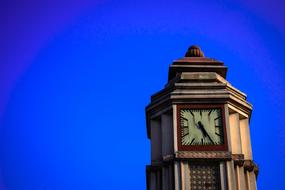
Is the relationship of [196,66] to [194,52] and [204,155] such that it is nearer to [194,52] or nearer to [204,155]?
[194,52]

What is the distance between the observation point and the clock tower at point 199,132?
26.8 metres

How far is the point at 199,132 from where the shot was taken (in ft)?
91.1

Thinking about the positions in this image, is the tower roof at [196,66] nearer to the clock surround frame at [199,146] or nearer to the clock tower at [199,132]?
the clock tower at [199,132]

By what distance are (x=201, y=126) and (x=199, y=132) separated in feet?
0.79

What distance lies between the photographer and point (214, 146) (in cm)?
2733

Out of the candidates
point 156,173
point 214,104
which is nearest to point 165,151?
point 156,173

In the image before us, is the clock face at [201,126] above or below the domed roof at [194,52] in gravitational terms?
below

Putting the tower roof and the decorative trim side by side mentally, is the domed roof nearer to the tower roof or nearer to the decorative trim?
the tower roof

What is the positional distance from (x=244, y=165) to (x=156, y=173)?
3166 millimetres

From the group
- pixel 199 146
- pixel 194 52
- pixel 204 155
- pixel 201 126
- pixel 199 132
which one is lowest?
pixel 204 155

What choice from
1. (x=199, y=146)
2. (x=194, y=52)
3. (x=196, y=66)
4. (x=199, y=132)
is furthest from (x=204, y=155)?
(x=194, y=52)

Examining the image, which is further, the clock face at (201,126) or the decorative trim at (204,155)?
the clock face at (201,126)

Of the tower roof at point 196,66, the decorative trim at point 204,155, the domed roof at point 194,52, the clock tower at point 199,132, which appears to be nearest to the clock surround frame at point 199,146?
the clock tower at point 199,132

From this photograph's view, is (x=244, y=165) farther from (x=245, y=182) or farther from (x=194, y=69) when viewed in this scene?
(x=194, y=69)
